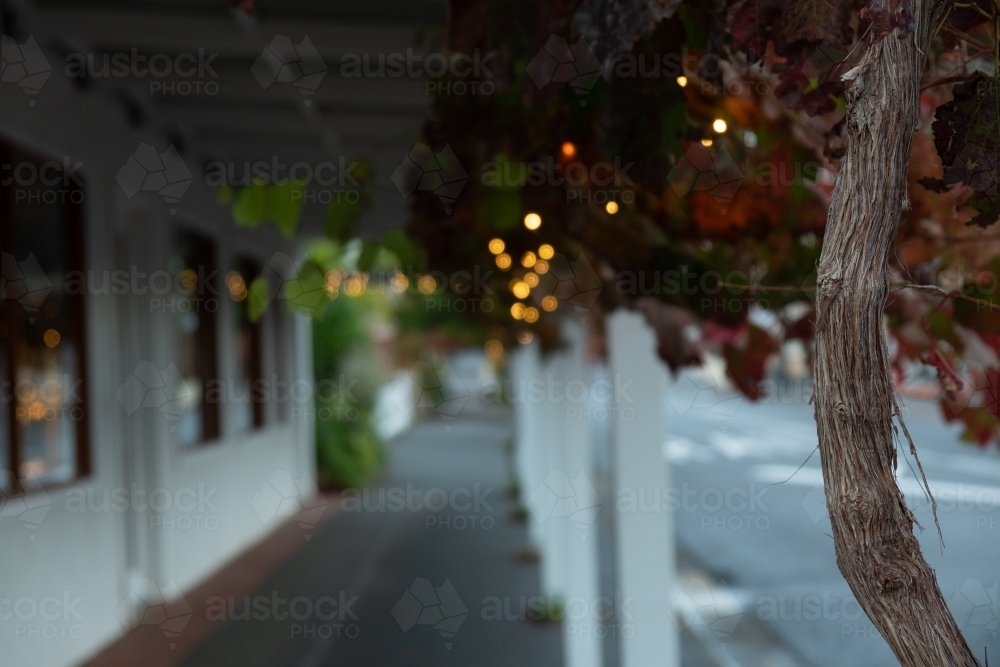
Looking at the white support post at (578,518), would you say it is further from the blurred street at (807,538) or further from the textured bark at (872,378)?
the textured bark at (872,378)

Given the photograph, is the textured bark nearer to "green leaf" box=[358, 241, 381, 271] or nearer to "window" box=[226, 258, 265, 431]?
"green leaf" box=[358, 241, 381, 271]

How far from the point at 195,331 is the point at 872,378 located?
7.79 m

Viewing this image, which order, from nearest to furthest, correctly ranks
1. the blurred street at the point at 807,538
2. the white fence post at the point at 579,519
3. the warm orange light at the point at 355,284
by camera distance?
the blurred street at the point at 807,538, the warm orange light at the point at 355,284, the white fence post at the point at 579,519

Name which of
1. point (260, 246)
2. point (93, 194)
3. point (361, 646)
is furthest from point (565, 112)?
point (260, 246)

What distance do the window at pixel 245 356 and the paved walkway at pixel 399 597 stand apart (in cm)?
152

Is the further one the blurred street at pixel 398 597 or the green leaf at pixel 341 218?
the blurred street at pixel 398 597

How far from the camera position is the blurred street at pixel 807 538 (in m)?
1.95

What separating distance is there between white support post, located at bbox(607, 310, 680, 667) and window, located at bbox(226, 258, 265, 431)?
6282 mm

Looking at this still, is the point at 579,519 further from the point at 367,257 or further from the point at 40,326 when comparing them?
the point at 40,326

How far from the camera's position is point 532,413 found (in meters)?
8.29

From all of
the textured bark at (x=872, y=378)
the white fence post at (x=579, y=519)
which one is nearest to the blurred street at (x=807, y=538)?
the textured bark at (x=872, y=378)

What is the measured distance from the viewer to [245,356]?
10547 mm

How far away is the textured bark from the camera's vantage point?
103 cm

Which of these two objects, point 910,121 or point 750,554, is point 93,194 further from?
point 910,121
